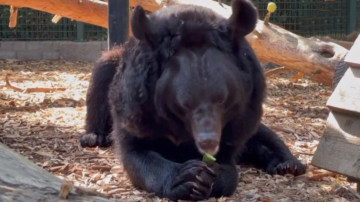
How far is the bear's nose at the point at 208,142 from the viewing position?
12.6 feet

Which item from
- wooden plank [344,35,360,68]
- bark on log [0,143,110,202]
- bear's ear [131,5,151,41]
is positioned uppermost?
bear's ear [131,5,151,41]

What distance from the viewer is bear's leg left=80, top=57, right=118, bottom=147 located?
18.0ft

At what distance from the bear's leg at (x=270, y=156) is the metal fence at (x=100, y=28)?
8335mm

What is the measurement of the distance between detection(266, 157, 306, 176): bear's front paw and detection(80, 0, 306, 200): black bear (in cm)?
48

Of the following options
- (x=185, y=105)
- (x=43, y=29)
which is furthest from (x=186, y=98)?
(x=43, y=29)

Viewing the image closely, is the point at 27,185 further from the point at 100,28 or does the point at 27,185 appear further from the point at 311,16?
the point at 311,16

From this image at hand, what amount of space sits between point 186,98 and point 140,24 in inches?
24.0

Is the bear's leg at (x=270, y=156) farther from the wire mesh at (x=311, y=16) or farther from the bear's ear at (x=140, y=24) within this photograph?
the wire mesh at (x=311, y=16)

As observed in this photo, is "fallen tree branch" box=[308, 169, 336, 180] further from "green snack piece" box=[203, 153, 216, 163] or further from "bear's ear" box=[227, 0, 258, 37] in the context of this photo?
"bear's ear" box=[227, 0, 258, 37]

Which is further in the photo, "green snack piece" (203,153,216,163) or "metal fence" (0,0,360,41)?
"metal fence" (0,0,360,41)

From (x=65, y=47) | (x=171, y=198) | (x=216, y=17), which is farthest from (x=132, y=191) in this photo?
(x=65, y=47)

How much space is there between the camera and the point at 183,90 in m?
3.94

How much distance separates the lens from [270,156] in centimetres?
513

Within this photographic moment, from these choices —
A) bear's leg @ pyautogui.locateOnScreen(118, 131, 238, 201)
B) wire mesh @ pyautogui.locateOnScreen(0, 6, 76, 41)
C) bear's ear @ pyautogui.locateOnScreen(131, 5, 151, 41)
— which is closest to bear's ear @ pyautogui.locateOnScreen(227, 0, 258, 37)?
bear's ear @ pyautogui.locateOnScreen(131, 5, 151, 41)
